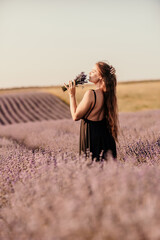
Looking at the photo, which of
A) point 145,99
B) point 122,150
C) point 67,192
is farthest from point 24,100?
point 67,192

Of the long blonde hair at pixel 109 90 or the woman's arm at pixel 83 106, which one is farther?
the long blonde hair at pixel 109 90

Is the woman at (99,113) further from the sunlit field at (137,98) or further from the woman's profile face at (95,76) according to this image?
the sunlit field at (137,98)

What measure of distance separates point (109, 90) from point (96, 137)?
20.6 inches

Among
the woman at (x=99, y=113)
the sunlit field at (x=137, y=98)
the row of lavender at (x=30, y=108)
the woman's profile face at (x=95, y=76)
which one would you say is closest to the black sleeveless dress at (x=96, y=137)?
the woman at (x=99, y=113)

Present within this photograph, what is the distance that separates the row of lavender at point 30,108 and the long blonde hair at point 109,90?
1726 centimetres

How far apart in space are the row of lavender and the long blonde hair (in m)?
17.3

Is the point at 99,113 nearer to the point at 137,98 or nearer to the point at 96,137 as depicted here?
the point at 96,137

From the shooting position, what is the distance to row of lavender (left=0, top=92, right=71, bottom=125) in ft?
70.6

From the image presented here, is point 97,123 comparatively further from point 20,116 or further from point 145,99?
point 145,99

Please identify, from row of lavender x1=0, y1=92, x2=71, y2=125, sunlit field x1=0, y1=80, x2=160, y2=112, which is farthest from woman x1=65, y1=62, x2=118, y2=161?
sunlit field x1=0, y1=80, x2=160, y2=112

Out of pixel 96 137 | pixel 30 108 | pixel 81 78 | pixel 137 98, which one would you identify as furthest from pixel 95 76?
pixel 137 98

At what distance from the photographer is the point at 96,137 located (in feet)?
10.9

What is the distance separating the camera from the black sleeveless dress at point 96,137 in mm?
3328

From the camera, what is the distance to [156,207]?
1.22 m
